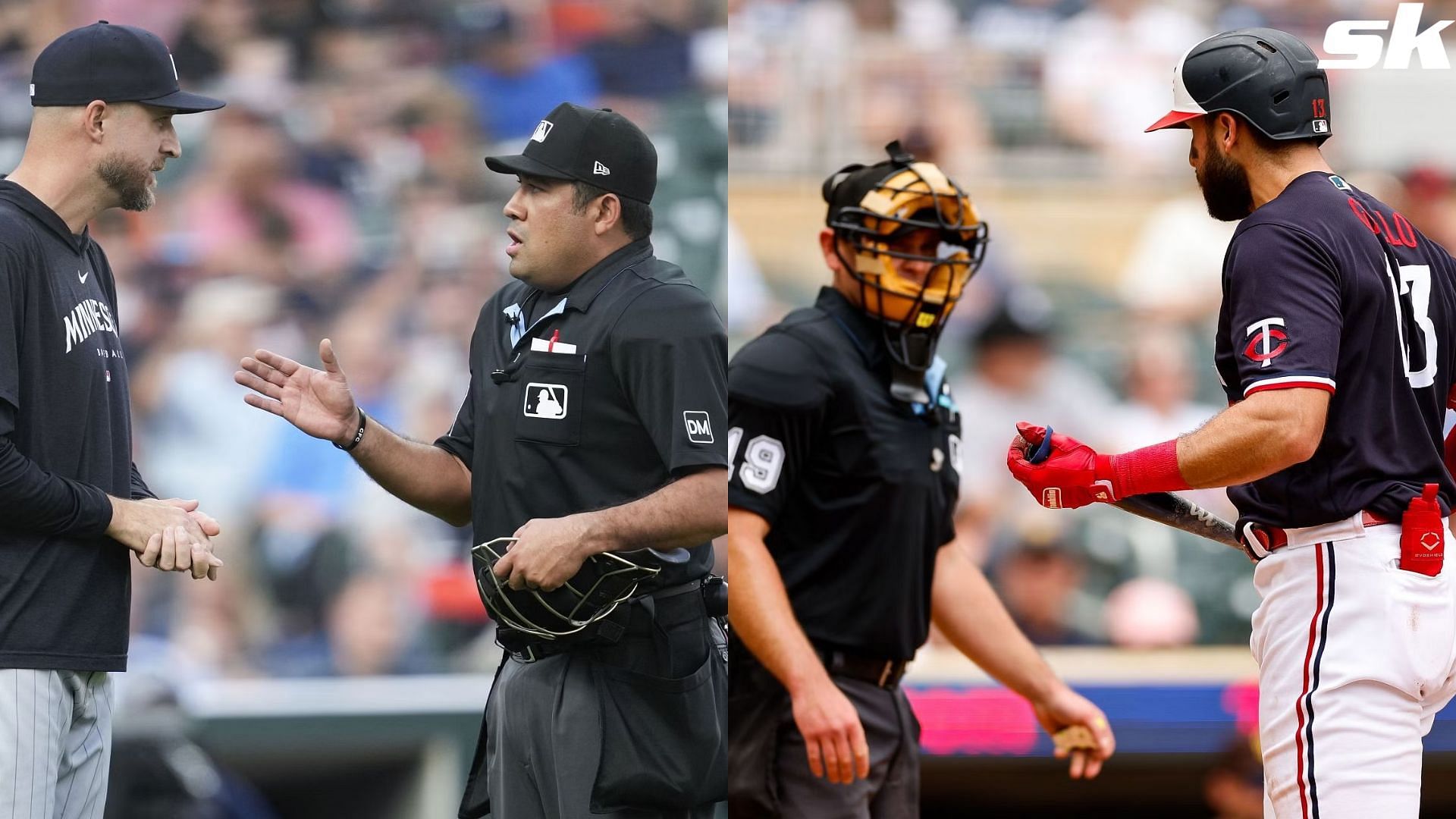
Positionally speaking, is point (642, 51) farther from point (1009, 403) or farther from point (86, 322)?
point (86, 322)

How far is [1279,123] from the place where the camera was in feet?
8.57

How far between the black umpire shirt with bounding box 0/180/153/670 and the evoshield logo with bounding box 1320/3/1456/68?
14.4 ft

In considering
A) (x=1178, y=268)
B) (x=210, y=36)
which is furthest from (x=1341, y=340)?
(x=210, y=36)

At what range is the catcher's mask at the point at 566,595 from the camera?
2.50 metres

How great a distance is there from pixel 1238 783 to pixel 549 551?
9.99 ft

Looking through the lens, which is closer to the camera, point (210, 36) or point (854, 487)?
point (854, 487)

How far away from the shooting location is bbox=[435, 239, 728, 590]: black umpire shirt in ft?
8.14

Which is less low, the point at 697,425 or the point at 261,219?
the point at 261,219

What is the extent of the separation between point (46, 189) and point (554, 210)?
0.82 meters

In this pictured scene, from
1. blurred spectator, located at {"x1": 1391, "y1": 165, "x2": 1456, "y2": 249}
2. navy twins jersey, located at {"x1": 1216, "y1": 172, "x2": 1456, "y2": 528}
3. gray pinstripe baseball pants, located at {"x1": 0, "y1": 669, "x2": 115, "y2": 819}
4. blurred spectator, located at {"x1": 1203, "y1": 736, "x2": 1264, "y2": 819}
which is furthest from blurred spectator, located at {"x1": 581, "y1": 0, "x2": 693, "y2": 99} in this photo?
blurred spectator, located at {"x1": 1391, "y1": 165, "x2": 1456, "y2": 249}

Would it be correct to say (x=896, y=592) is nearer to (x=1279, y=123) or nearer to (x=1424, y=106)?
(x=1279, y=123)

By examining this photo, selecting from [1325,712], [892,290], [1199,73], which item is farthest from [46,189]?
[1325,712]

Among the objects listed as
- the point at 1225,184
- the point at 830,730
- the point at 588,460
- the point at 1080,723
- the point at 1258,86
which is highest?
the point at 1258,86

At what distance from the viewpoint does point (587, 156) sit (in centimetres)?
255
